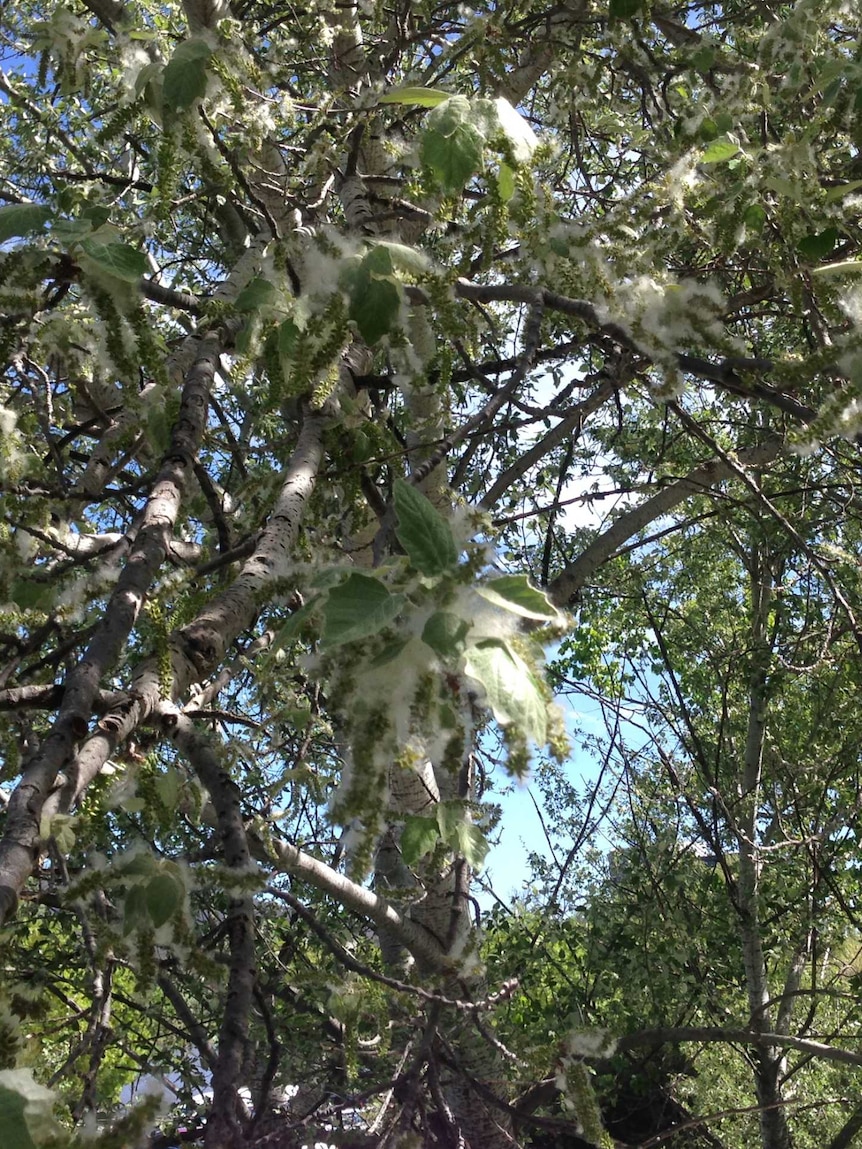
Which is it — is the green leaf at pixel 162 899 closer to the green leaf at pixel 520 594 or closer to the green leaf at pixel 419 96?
the green leaf at pixel 520 594

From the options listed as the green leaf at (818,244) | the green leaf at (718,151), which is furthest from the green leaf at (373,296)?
the green leaf at (818,244)

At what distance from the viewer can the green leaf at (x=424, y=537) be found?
0.89m

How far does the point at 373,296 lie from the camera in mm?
1263

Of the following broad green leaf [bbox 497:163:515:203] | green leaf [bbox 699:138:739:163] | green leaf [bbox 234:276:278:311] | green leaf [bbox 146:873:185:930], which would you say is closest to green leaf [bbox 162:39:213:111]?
green leaf [bbox 234:276:278:311]

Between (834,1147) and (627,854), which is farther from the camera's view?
(627,854)

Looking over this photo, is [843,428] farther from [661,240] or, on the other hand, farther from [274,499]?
[274,499]

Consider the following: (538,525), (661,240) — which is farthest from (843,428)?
(538,525)

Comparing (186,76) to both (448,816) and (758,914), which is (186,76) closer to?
(448,816)

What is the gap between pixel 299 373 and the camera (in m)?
1.32

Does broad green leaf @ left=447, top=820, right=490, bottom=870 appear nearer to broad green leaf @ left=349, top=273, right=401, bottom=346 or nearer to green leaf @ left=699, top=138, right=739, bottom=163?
broad green leaf @ left=349, top=273, right=401, bottom=346

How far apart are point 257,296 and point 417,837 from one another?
952mm

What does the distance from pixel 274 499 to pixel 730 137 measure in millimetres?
1140

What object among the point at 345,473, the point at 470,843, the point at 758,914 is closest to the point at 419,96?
the point at 345,473

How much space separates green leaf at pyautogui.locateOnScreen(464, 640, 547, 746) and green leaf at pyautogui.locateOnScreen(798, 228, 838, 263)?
48.6 inches
